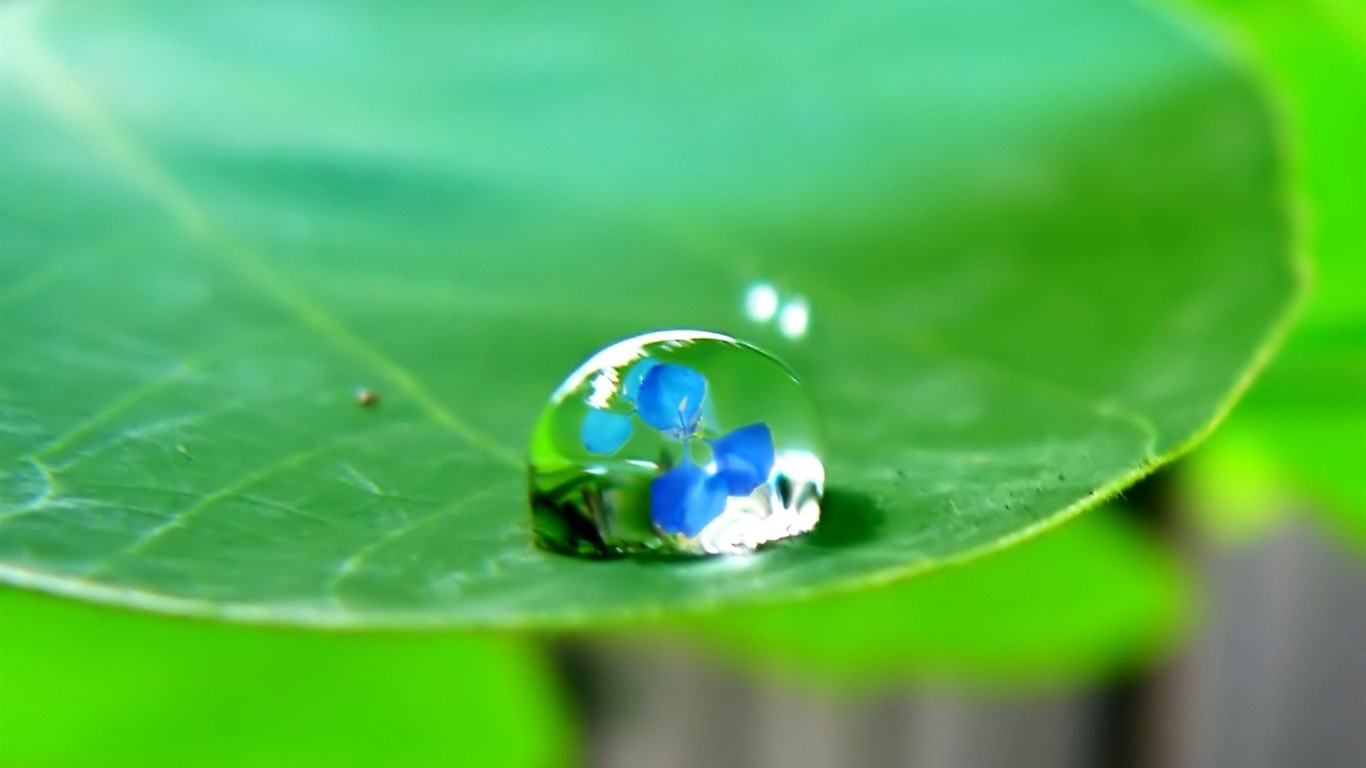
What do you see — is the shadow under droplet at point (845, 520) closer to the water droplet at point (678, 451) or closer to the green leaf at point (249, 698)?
the water droplet at point (678, 451)

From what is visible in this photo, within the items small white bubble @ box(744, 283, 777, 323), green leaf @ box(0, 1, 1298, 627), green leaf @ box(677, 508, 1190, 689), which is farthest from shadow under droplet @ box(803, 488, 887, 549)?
green leaf @ box(677, 508, 1190, 689)

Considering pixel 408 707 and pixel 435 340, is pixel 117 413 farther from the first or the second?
pixel 408 707

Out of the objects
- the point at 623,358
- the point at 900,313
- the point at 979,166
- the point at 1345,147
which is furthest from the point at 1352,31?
the point at 623,358

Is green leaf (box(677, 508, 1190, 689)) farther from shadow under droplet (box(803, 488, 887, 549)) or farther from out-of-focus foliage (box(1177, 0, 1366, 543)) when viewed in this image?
shadow under droplet (box(803, 488, 887, 549))

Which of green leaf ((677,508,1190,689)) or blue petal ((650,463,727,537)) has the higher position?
green leaf ((677,508,1190,689))

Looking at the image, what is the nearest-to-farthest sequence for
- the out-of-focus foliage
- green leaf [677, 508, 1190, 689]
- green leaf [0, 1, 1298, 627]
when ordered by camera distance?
green leaf [0, 1, 1298, 627], the out-of-focus foliage, green leaf [677, 508, 1190, 689]
